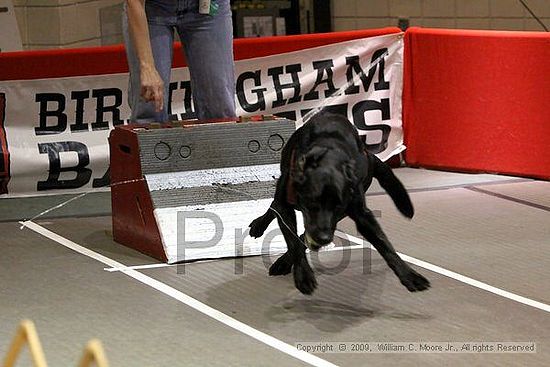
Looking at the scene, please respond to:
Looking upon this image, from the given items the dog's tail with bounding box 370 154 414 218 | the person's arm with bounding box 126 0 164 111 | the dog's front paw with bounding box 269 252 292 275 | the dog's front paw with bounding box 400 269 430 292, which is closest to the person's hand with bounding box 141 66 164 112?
the person's arm with bounding box 126 0 164 111

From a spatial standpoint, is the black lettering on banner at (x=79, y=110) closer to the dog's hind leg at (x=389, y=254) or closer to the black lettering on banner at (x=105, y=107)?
the black lettering on banner at (x=105, y=107)

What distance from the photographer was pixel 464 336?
13.1ft

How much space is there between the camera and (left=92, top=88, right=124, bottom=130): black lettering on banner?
672 cm

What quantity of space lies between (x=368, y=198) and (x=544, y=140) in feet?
3.51

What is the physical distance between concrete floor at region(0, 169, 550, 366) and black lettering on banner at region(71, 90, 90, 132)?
2.72 feet

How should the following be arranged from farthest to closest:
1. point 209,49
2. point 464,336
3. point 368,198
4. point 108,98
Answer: point 108,98 → point 368,198 → point 209,49 → point 464,336

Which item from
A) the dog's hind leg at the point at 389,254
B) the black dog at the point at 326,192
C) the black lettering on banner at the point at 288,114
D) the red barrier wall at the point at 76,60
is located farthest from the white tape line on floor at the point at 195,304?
the black lettering on banner at the point at 288,114

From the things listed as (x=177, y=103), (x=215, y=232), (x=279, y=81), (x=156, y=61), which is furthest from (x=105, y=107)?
(x=215, y=232)

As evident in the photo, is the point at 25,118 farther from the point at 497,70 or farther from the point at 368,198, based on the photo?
the point at 497,70

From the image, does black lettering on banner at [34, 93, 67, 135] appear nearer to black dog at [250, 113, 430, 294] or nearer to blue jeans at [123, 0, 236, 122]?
blue jeans at [123, 0, 236, 122]

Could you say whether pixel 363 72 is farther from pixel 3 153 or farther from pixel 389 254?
pixel 389 254

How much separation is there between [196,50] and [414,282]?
168 centimetres

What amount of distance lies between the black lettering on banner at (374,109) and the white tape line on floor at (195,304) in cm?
215

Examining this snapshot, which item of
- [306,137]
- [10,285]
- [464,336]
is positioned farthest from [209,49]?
[464,336]
